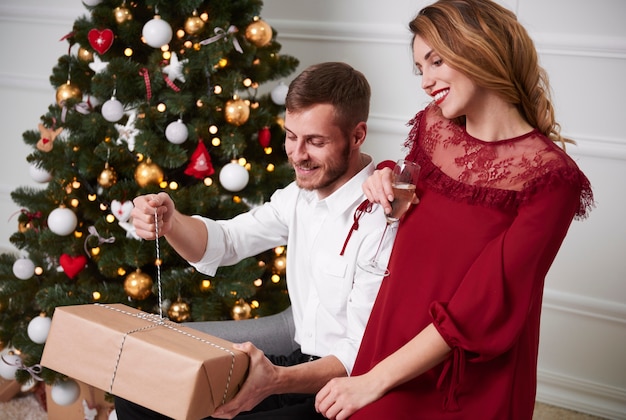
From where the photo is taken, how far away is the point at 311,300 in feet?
6.02

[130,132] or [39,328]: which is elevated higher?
[130,132]

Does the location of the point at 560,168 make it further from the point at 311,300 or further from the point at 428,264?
the point at 311,300

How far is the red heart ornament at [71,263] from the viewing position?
2.38 meters

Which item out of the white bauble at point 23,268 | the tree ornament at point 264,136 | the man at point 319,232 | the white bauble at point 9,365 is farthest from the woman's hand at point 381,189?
the white bauble at point 9,365

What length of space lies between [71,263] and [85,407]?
538mm

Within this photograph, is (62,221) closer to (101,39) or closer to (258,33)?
(101,39)

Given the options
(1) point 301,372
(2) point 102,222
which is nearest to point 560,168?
(1) point 301,372

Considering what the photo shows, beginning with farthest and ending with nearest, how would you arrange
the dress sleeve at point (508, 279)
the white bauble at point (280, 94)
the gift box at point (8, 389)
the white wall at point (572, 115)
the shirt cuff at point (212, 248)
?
1. the gift box at point (8, 389)
2. the white wall at point (572, 115)
3. the white bauble at point (280, 94)
4. the shirt cuff at point (212, 248)
5. the dress sleeve at point (508, 279)

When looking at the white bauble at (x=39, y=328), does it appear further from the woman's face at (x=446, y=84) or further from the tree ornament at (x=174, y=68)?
the woman's face at (x=446, y=84)

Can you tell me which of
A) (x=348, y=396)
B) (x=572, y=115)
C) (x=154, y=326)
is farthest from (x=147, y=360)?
(x=572, y=115)

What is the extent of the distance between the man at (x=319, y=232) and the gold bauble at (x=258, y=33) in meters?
0.62

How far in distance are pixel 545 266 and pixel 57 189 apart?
1.74 m

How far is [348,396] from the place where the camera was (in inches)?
54.9

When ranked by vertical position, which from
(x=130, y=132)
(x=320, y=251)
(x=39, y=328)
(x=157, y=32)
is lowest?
(x=39, y=328)
